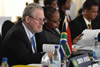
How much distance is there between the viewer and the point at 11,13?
261 inches

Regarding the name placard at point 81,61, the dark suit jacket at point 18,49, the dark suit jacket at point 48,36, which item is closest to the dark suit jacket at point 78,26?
the dark suit jacket at point 48,36

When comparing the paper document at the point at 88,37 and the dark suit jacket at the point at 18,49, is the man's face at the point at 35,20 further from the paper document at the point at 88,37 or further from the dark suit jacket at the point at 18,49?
the paper document at the point at 88,37

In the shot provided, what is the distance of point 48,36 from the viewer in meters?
3.61

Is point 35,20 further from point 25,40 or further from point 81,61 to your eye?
point 81,61

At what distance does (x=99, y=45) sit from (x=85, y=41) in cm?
20

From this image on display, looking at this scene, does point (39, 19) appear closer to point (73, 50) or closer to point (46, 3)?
point (73, 50)

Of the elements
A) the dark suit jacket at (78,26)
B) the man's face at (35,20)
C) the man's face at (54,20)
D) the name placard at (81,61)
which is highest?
the man's face at (35,20)

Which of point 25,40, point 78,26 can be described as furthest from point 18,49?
point 78,26

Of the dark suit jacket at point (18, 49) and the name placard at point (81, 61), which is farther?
the dark suit jacket at point (18, 49)

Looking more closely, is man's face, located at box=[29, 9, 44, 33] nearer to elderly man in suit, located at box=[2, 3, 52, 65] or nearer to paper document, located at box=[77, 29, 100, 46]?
elderly man in suit, located at box=[2, 3, 52, 65]

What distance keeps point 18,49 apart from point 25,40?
160mm

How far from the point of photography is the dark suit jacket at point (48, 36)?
3444 millimetres

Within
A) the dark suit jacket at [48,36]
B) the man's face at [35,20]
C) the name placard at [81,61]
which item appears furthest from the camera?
the dark suit jacket at [48,36]

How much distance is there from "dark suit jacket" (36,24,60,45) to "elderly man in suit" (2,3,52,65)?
1.64 feet
